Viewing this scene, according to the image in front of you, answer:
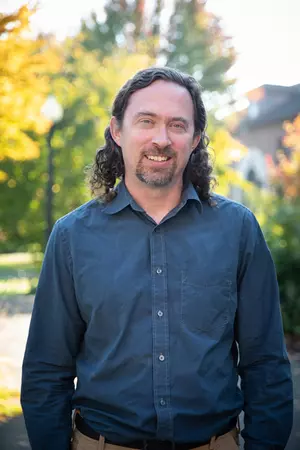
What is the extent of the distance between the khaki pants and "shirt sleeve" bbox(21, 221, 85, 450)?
72 millimetres

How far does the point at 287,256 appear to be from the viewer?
8977 millimetres

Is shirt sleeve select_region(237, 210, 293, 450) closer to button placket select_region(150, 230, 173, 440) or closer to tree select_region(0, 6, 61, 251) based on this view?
button placket select_region(150, 230, 173, 440)

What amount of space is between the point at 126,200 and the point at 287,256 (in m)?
6.74

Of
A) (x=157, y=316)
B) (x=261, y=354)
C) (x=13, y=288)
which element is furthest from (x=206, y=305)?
(x=13, y=288)

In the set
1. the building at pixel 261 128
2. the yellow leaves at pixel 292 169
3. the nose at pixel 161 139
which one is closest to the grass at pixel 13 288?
the nose at pixel 161 139

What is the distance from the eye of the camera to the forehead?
252 cm

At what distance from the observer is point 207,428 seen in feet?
7.64

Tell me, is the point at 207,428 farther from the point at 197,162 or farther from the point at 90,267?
the point at 197,162

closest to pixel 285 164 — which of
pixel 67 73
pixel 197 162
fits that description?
pixel 67 73

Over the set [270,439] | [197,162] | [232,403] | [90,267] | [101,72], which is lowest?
[270,439]

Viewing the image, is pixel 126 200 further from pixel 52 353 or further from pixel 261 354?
pixel 261 354

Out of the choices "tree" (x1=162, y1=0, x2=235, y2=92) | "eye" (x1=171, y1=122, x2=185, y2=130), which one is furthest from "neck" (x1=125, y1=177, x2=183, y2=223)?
"tree" (x1=162, y1=0, x2=235, y2=92)

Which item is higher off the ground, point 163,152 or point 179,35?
point 179,35

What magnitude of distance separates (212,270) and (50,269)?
25.0 inches
